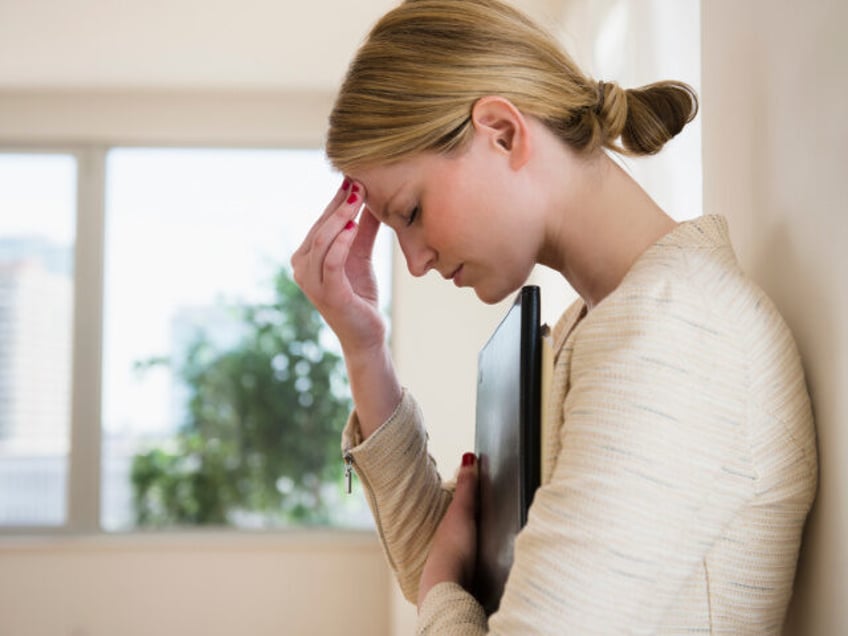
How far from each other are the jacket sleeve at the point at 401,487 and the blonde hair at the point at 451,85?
35 cm

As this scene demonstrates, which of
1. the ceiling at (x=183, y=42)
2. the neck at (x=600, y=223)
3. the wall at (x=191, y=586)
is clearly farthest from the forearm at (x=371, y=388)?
the wall at (x=191, y=586)

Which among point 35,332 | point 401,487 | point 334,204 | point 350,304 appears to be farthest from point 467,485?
point 35,332

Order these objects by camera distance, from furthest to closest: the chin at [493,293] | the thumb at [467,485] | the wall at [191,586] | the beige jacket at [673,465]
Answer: the wall at [191,586] < the thumb at [467,485] < the chin at [493,293] < the beige jacket at [673,465]

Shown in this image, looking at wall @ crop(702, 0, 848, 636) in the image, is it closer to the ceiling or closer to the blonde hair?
the blonde hair

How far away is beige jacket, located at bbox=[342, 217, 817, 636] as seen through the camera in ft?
2.26

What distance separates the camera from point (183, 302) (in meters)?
4.52

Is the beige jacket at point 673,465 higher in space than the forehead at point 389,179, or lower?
lower

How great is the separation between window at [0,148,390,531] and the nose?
3471 millimetres

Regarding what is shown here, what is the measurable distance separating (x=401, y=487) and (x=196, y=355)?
3.46 m

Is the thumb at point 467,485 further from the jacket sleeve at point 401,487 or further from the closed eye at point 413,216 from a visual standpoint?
the closed eye at point 413,216

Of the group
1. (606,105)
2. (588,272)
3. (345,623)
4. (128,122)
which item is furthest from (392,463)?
(128,122)

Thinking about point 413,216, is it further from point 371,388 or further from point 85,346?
point 85,346

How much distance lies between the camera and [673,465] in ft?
2.29

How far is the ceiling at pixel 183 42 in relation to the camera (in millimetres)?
3418
